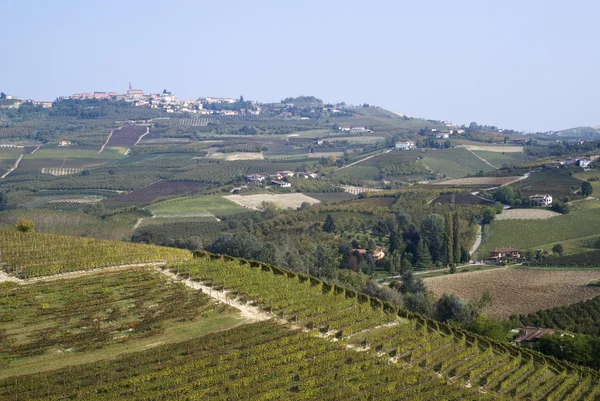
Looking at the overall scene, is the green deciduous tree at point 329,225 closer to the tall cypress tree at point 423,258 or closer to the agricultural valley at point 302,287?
the agricultural valley at point 302,287

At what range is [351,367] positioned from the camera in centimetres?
2991

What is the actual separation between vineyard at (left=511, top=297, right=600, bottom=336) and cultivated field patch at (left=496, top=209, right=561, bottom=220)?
31180mm

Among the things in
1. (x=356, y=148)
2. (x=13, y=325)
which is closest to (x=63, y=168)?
(x=356, y=148)

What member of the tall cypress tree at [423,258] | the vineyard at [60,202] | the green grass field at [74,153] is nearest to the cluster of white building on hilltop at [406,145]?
the green grass field at [74,153]

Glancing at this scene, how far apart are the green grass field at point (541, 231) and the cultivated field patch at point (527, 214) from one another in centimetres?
138

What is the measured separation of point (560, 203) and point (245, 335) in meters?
61.0

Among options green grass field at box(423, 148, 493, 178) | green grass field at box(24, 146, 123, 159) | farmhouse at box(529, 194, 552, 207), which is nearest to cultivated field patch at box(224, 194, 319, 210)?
farmhouse at box(529, 194, 552, 207)

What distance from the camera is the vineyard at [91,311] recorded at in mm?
31406

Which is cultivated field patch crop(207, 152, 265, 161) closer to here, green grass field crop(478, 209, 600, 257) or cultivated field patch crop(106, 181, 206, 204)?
cultivated field patch crop(106, 181, 206, 204)

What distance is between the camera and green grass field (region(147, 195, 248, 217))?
9725cm

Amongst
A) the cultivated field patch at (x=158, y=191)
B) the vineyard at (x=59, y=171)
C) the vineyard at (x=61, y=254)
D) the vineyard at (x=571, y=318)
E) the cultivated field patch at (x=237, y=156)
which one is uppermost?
the vineyard at (x=61, y=254)

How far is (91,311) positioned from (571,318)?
99.0 ft

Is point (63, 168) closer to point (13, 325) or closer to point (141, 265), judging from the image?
point (141, 265)

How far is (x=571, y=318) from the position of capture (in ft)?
155
